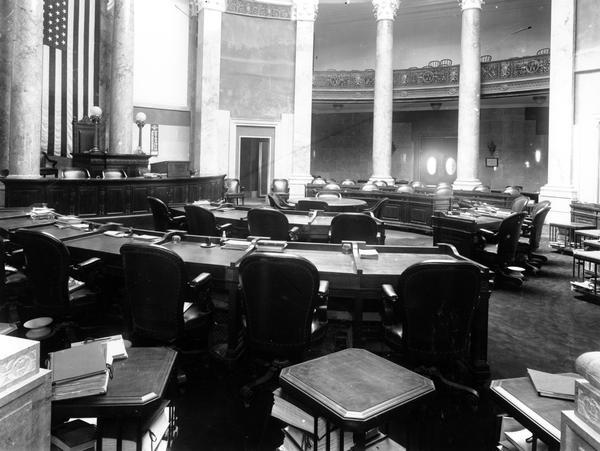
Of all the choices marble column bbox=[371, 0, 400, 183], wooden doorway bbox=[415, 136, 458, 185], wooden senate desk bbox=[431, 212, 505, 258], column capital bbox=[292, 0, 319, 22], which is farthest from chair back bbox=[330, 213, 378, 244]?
wooden doorway bbox=[415, 136, 458, 185]

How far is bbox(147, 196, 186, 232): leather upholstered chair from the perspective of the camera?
8.04 metres

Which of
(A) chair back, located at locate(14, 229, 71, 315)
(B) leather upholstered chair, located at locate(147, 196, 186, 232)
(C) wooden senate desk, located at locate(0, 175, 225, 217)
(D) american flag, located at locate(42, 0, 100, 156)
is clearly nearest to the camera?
(A) chair back, located at locate(14, 229, 71, 315)

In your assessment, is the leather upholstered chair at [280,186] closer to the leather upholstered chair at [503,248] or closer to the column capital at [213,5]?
the column capital at [213,5]

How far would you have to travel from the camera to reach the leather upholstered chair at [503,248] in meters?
6.50

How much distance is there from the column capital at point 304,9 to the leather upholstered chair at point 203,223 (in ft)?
38.9

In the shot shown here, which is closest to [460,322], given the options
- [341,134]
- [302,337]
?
[302,337]

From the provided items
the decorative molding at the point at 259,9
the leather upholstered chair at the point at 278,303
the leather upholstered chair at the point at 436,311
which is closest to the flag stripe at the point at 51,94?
the decorative molding at the point at 259,9

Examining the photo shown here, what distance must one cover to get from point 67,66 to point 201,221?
9.44m

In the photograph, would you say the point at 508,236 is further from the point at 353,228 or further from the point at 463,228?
the point at 353,228

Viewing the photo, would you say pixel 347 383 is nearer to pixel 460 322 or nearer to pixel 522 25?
pixel 460 322

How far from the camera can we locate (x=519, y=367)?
404 cm

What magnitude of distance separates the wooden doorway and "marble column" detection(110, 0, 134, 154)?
1267 cm

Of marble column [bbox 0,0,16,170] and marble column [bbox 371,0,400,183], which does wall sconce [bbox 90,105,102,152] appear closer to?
marble column [bbox 0,0,16,170]

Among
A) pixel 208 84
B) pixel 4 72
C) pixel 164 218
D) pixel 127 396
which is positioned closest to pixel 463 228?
pixel 164 218
